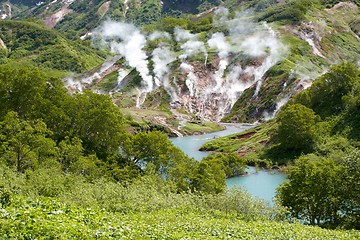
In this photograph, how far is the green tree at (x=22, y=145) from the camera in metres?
58.3

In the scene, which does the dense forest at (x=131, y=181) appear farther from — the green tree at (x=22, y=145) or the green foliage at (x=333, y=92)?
the green foliage at (x=333, y=92)

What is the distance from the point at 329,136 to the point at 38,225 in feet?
390

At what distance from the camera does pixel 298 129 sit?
128 m

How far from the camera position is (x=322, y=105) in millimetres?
144375

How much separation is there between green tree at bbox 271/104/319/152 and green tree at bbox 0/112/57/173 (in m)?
86.1

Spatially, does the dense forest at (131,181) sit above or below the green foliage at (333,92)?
above

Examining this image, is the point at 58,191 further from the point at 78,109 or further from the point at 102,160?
the point at 78,109

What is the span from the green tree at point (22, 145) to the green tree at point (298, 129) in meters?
86.1

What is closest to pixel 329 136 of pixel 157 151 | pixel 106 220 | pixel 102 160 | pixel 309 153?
pixel 309 153

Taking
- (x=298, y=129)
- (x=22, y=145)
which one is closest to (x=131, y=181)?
(x=22, y=145)

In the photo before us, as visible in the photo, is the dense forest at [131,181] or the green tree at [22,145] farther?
the green tree at [22,145]

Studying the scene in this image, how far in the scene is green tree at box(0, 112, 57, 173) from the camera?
191ft

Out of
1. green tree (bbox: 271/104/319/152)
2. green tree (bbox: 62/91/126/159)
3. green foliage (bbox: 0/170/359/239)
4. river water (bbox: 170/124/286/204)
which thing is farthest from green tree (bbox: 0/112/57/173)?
green tree (bbox: 271/104/319/152)

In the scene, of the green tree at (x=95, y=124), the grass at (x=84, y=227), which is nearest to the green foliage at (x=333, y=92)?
the green tree at (x=95, y=124)
